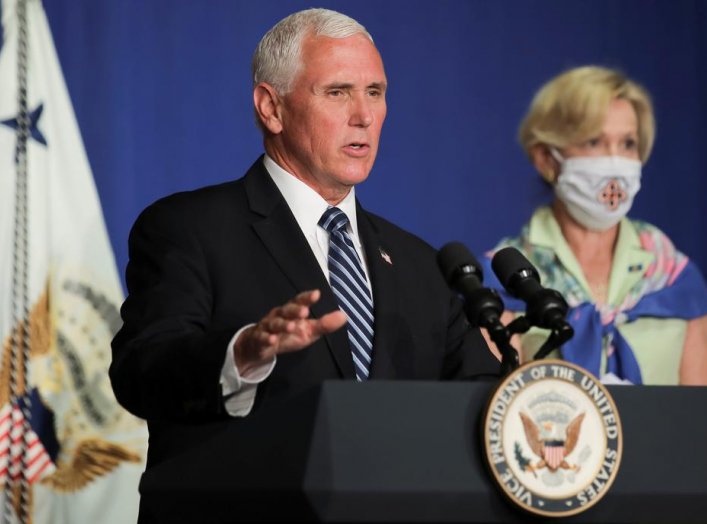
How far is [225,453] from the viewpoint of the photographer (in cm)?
180

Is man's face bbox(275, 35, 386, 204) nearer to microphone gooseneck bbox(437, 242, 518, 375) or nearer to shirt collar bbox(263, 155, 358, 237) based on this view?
shirt collar bbox(263, 155, 358, 237)

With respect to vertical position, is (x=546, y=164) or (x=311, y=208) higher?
(x=311, y=208)

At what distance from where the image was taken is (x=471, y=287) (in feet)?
6.16

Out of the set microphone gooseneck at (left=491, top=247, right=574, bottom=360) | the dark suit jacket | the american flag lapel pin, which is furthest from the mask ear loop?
microphone gooseneck at (left=491, top=247, right=574, bottom=360)

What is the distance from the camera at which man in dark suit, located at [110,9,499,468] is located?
1.96 metres

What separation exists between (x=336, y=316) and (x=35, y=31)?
2344 mm

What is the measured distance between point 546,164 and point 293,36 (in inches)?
79.4

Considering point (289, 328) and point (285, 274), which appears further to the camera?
point (285, 274)

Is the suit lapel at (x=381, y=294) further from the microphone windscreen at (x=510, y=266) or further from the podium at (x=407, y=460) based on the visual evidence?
the podium at (x=407, y=460)

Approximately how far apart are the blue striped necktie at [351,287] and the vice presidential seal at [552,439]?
0.69 m

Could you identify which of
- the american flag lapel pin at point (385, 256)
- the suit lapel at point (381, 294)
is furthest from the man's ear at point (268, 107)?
the american flag lapel pin at point (385, 256)

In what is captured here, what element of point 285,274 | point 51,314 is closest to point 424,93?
point 51,314

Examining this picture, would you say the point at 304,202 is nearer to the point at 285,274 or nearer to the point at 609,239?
the point at 285,274

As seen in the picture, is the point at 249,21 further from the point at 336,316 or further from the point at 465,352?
the point at 336,316
